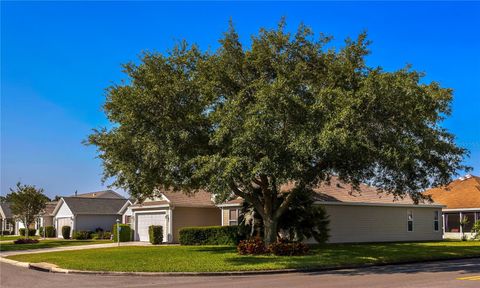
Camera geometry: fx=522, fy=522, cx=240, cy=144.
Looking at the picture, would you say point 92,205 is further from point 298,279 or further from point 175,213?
point 298,279

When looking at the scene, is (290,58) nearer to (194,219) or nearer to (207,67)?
(207,67)

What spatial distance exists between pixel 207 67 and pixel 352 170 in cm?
773

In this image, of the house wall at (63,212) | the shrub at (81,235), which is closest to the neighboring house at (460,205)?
the shrub at (81,235)

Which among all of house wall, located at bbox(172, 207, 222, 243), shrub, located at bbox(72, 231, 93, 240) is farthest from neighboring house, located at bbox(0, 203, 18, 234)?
house wall, located at bbox(172, 207, 222, 243)

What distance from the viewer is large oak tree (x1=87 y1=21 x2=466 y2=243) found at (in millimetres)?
19234

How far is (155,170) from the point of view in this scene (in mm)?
23344

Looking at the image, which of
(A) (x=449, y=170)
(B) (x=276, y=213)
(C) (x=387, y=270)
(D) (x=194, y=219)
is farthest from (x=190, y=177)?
(D) (x=194, y=219)

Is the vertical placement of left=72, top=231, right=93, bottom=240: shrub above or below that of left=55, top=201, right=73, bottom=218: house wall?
below

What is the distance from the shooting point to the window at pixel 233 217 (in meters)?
35.7

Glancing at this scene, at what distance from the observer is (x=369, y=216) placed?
36844 millimetres

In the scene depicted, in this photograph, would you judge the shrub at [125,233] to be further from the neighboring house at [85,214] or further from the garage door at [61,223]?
the garage door at [61,223]

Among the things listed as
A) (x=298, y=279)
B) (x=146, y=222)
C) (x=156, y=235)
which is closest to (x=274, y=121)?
(x=298, y=279)

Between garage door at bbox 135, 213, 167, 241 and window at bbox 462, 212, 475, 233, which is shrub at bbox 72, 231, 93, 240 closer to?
garage door at bbox 135, 213, 167, 241

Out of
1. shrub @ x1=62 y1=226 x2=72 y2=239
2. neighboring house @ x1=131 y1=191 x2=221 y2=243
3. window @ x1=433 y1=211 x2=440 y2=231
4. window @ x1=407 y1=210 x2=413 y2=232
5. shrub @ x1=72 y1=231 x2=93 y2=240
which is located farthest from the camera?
shrub @ x1=62 y1=226 x2=72 y2=239
